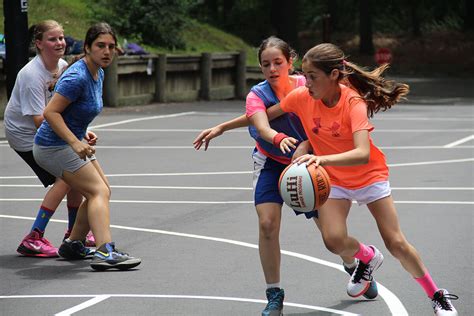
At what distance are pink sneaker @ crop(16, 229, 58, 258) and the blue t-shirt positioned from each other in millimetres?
934

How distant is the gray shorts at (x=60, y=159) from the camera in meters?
9.91

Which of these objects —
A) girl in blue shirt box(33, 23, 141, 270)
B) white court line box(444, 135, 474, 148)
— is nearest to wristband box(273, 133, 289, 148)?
girl in blue shirt box(33, 23, 141, 270)

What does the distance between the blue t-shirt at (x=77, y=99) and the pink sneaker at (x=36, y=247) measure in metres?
0.93

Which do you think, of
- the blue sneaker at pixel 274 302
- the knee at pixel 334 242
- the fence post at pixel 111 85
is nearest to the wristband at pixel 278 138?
the knee at pixel 334 242

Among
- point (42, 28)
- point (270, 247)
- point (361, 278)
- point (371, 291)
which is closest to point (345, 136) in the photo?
point (270, 247)

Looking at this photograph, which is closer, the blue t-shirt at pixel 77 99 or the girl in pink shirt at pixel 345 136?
the girl in pink shirt at pixel 345 136

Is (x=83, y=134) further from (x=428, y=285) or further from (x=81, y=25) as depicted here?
(x=81, y=25)

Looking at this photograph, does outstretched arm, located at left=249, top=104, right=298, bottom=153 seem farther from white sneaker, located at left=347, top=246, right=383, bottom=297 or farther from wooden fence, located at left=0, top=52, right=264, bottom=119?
wooden fence, located at left=0, top=52, right=264, bottom=119

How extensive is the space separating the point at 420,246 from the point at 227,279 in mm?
2246

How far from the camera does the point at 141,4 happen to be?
35.5m

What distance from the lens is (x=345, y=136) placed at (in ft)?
25.5

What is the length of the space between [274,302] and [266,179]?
33.0 inches

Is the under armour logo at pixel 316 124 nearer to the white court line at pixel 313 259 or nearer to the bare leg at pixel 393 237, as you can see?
the bare leg at pixel 393 237

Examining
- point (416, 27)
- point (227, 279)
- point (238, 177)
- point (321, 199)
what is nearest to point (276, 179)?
point (321, 199)
